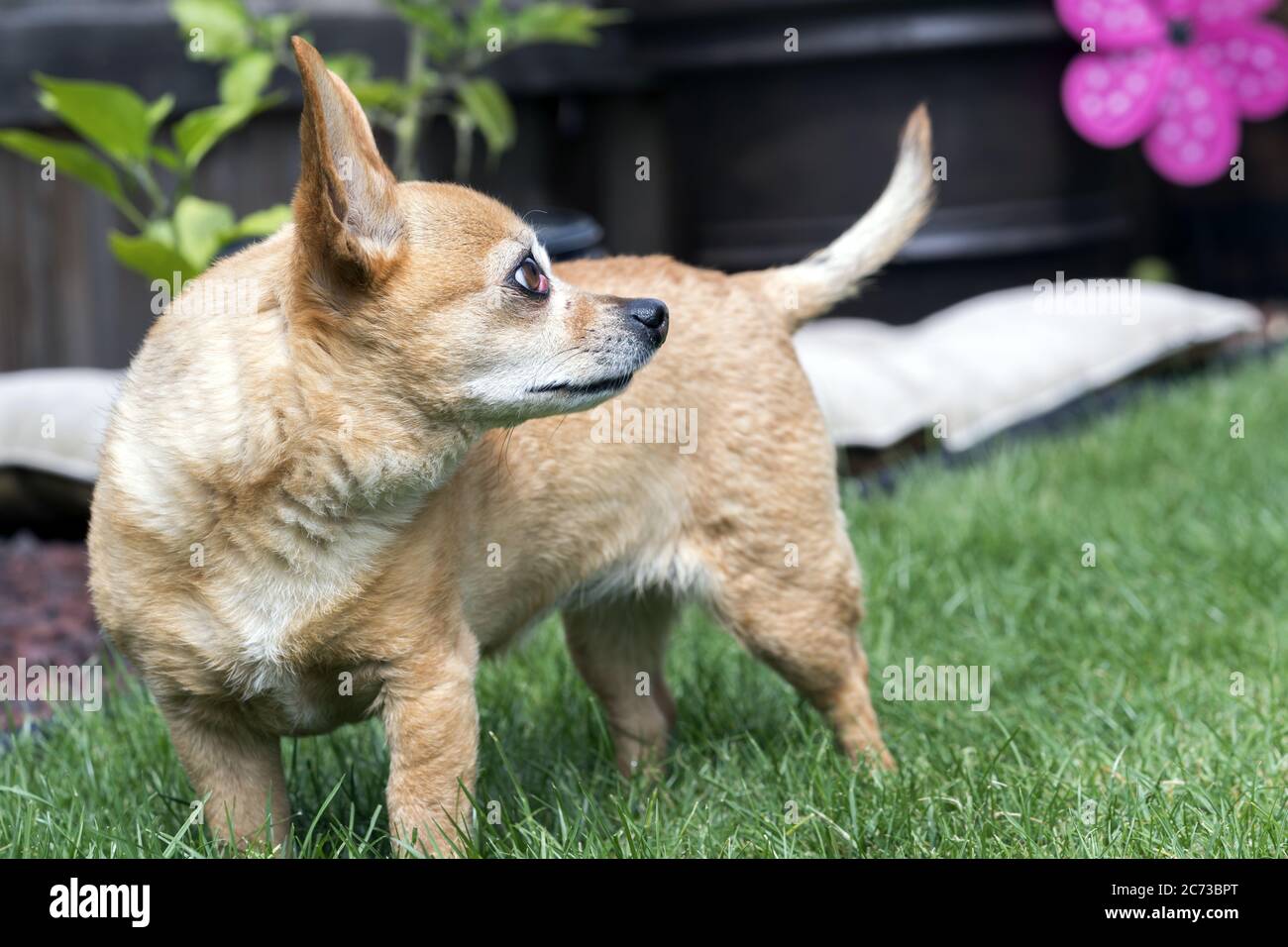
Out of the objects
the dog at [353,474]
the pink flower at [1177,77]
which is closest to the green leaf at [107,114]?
the dog at [353,474]

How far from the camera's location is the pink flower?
6.91 metres

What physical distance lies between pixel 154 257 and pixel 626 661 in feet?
4.64

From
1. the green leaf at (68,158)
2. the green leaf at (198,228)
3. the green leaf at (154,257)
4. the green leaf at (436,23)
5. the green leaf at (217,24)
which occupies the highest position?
the green leaf at (436,23)

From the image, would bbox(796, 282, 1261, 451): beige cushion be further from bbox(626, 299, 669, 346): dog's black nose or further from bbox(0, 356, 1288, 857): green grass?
bbox(626, 299, 669, 346): dog's black nose

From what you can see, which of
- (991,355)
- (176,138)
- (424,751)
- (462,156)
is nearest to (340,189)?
(424,751)

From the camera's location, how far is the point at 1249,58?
7.38 m

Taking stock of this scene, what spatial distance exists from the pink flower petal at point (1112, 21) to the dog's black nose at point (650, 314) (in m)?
4.77

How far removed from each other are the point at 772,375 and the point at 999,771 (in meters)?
0.89

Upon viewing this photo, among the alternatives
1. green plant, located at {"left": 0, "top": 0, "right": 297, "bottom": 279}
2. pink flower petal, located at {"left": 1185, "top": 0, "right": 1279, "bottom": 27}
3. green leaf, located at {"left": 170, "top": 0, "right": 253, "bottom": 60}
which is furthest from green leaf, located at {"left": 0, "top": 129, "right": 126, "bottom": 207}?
pink flower petal, located at {"left": 1185, "top": 0, "right": 1279, "bottom": 27}

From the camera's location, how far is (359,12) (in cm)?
580

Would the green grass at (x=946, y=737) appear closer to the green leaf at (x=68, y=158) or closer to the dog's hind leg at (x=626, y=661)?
the dog's hind leg at (x=626, y=661)

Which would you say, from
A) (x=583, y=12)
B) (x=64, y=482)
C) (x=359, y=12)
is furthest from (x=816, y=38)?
(x=64, y=482)

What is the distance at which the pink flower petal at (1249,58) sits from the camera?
7328 mm

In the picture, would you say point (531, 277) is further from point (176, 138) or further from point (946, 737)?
point (176, 138)
